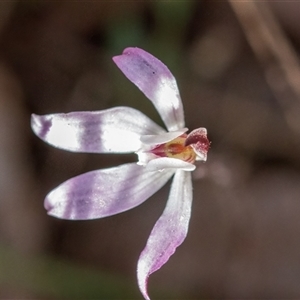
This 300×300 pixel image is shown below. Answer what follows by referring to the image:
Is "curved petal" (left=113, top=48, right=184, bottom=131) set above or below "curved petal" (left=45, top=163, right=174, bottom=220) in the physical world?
above

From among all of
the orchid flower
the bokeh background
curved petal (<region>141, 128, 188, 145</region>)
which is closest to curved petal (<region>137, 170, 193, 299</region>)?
the orchid flower

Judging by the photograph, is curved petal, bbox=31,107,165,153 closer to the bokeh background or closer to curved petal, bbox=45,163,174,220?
curved petal, bbox=45,163,174,220

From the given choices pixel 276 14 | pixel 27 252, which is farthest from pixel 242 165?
pixel 27 252

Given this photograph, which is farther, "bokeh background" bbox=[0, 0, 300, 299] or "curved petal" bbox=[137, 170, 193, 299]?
"bokeh background" bbox=[0, 0, 300, 299]

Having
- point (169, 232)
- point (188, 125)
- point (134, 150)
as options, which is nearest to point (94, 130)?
point (134, 150)

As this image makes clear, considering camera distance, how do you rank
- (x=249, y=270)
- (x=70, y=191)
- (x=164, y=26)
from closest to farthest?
(x=70, y=191), (x=164, y=26), (x=249, y=270)

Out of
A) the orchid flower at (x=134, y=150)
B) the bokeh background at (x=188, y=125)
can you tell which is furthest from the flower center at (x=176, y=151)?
the bokeh background at (x=188, y=125)

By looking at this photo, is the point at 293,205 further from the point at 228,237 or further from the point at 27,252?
the point at 27,252

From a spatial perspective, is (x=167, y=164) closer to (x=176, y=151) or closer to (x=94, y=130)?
(x=176, y=151)
